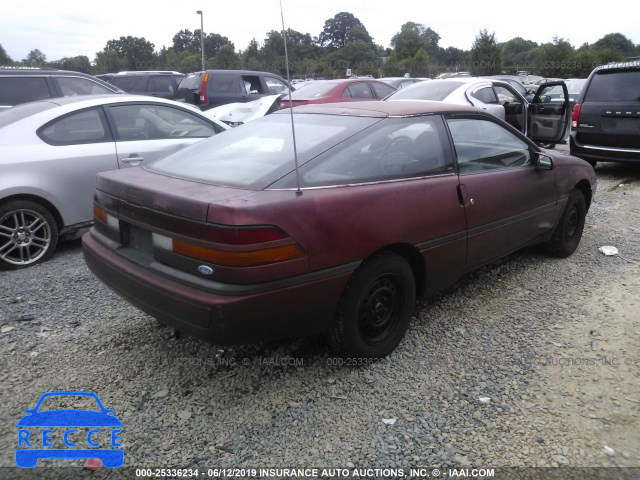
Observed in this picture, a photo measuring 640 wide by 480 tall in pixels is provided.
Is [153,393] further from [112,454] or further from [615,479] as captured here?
[615,479]

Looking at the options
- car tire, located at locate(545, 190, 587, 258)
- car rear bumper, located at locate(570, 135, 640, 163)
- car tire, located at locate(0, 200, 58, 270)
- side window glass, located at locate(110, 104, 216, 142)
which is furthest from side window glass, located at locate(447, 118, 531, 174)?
car rear bumper, located at locate(570, 135, 640, 163)

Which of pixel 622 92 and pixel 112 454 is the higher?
pixel 622 92

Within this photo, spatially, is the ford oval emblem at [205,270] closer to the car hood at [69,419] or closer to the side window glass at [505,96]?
the car hood at [69,419]

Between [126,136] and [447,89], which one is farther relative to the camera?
[447,89]

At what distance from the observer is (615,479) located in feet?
7.38

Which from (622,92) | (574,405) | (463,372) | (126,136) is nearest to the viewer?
(574,405)

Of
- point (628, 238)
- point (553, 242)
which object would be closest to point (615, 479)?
point (553, 242)

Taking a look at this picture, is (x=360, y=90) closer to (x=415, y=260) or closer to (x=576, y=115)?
(x=576, y=115)

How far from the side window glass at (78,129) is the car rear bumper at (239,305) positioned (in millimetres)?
2445

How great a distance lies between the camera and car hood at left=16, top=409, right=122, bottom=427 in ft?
8.37

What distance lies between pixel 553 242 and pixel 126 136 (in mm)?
4196

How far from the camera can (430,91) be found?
8578 millimetres

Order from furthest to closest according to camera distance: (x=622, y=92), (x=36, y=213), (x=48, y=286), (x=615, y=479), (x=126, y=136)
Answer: (x=622, y=92) → (x=126, y=136) → (x=36, y=213) → (x=48, y=286) → (x=615, y=479)

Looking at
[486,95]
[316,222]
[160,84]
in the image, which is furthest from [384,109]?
[160,84]
